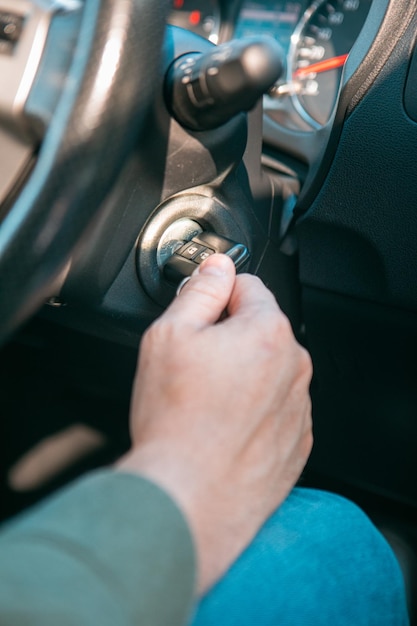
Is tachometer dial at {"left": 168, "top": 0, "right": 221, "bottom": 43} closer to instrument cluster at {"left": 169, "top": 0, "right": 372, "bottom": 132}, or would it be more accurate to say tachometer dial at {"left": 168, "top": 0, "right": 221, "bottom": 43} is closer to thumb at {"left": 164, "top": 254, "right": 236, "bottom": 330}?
instrument cluster at {"left": 169, "top": 0, "right": 372, "bottom": 132}

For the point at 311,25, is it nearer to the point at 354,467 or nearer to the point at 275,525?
the point at 354,467

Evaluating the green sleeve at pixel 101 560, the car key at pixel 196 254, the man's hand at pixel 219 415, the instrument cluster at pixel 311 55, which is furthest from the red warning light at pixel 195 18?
the green sleeve at pixel 101 560

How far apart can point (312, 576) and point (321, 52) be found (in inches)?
41.7

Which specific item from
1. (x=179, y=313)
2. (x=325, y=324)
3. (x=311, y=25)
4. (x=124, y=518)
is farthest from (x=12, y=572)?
(x=311, y=25)

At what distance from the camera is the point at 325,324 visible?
2.90 ft

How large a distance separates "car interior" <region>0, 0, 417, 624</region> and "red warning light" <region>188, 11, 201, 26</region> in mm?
617

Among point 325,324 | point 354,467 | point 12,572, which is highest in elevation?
point 12,572

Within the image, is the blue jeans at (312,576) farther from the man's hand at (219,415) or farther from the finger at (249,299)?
the finger at (249,299)

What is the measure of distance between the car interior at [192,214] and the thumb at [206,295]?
5 cm

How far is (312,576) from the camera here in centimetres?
→ 55

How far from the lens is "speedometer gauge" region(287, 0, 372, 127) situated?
47.8 inches

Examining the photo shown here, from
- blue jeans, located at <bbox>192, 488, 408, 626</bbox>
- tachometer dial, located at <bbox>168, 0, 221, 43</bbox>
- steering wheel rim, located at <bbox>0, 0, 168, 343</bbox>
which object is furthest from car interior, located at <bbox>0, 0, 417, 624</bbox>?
tachometer dial, located at <bbox>168, 0, 221, 43</bbox>

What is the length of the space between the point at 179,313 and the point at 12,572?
220mm

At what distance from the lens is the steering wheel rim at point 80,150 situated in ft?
1.42
